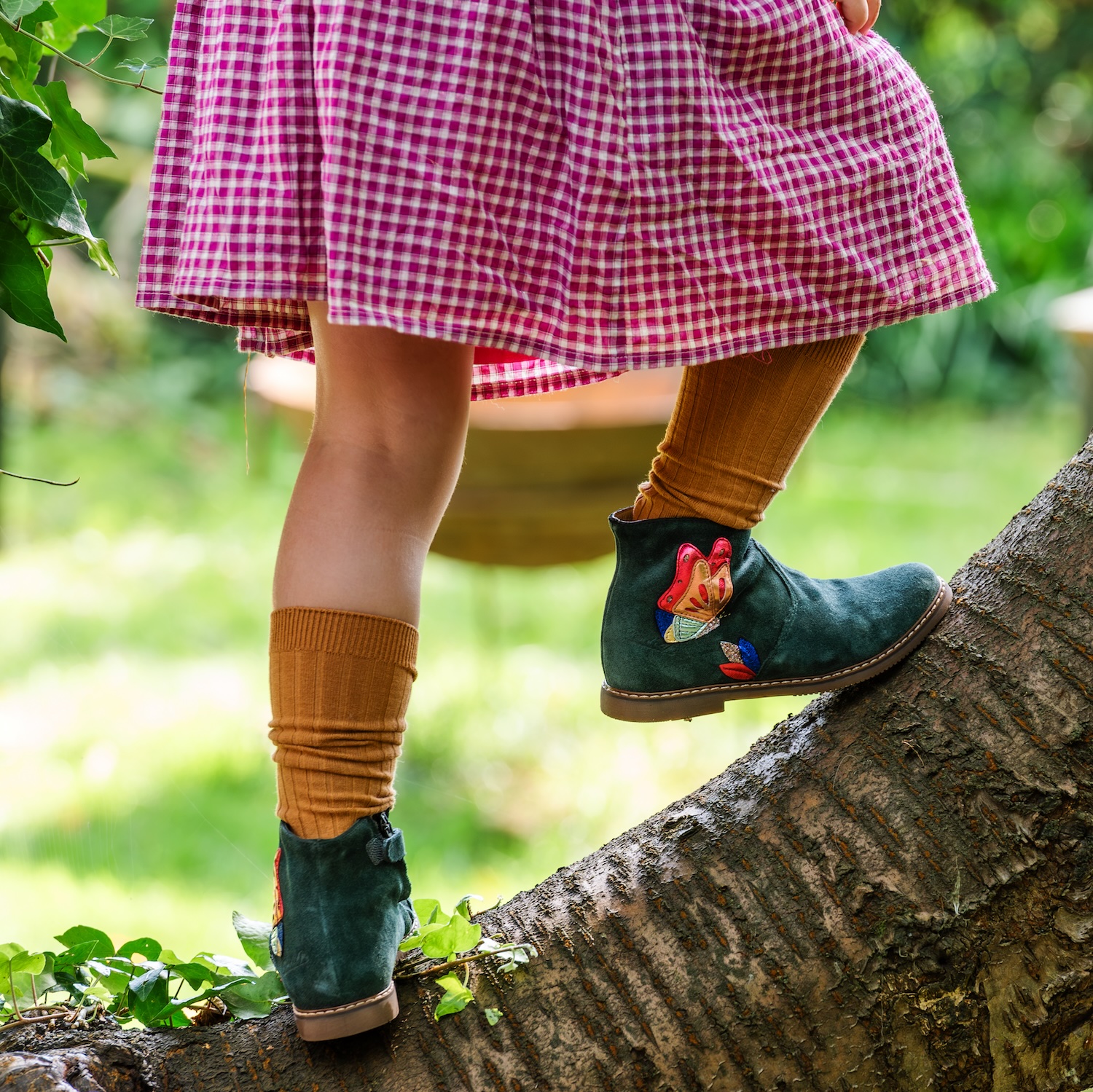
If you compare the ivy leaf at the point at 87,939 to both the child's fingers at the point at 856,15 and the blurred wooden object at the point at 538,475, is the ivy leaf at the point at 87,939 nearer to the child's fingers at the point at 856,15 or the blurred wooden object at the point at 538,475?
the child's fingers at the point at 856,15

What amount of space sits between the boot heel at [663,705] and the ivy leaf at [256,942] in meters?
0.32

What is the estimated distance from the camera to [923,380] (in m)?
5.70

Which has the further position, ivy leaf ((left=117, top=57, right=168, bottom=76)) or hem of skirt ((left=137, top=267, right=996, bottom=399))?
ivy leaf ((left=117, top=57, right=168, bottom=76))

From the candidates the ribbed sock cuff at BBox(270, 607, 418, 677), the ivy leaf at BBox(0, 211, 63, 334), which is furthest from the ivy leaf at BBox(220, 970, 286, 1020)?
the ivy leaf at BBox(0, 211, 63, 334)

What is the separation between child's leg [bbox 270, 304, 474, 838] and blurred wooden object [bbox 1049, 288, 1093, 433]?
2.76 metres

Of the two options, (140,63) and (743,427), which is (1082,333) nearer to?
(743,427)

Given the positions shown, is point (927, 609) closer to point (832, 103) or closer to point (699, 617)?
point (699, 617)

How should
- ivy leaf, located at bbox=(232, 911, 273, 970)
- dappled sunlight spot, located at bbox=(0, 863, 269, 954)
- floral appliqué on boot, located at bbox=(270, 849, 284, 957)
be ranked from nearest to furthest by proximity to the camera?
1. floral appliqué on boot, located at bbox=(270, 849, 284, 957)
2. ivy leaf, located at bbox=(232, 911, 273, 970)
3. dappled sunlight spot, located at bbox=(0, 863, 269, 954)

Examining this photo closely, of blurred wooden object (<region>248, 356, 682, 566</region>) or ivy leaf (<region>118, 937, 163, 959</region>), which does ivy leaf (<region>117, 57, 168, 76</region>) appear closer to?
ivy leaf (<region>118, 937, 163, 959</region>)

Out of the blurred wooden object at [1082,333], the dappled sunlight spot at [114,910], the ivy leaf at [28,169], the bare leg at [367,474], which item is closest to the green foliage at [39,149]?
the ivy leaf at [28,169]

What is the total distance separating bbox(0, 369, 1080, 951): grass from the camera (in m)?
2.36

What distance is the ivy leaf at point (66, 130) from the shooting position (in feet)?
3.01

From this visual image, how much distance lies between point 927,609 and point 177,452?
4.31m

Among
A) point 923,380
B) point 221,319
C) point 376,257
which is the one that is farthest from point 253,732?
point 923,380
